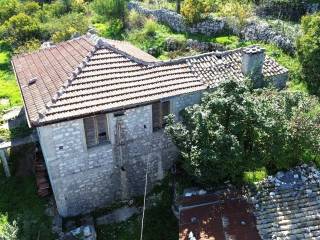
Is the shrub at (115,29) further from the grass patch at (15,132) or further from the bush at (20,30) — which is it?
the grass patch at (15,132)

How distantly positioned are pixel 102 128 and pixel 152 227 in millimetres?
4430

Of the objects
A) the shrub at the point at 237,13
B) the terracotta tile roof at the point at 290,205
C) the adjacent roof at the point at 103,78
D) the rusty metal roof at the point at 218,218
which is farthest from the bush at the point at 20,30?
the terracotta tile roof at the point at 290,205

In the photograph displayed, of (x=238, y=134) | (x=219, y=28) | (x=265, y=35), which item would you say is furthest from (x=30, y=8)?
(x=238, y=134)

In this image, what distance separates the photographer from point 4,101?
2550 cm

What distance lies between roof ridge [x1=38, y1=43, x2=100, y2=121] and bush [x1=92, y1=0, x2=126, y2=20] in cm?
1704

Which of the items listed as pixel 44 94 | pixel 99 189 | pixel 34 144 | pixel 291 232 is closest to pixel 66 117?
pixel 44 94

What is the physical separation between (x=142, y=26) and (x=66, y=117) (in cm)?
2000

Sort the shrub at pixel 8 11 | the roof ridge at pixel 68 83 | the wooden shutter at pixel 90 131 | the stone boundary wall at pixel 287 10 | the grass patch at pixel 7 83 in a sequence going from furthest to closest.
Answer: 1. the shrub at pixel 8 11
2. the stone boundary wall at pixel 287 10
3. the grass patch at pixel 7 83
4. the wooden shutter at pixel 90 131
5. the roof ridge at pixel 68 83

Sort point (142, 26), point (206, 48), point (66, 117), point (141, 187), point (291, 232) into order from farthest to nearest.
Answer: point (142, 26) → point (206, 48) → point (141, 187) → point (66, 117) → point (291, 232)

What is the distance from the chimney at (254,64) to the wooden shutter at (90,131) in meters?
7.15

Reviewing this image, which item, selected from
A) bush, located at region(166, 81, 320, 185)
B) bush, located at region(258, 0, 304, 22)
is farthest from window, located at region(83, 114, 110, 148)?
bush, located at region(258, 0, 304, 22)

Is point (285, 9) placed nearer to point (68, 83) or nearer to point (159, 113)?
point (159, 113)

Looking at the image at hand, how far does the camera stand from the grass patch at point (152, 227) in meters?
16.0

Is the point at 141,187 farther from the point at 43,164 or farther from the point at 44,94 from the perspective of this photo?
the point at 44,94
